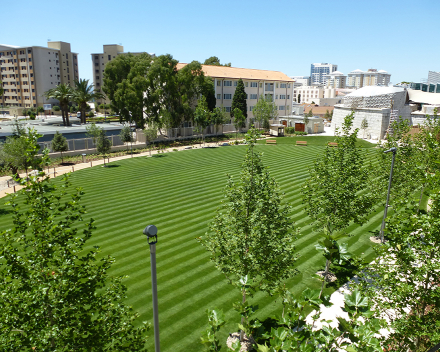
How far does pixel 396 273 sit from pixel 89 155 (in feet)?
149

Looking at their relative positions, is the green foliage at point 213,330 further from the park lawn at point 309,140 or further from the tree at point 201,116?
the park lawn at point 309,140

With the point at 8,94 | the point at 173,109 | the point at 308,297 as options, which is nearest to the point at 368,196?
the point at 308,297

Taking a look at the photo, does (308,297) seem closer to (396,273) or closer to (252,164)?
(396,273)

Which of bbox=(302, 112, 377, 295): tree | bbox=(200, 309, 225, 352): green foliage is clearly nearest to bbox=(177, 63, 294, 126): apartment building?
bbox=(302, 112, 377, 295): tree

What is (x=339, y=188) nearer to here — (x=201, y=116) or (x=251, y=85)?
(x=201, y=116)

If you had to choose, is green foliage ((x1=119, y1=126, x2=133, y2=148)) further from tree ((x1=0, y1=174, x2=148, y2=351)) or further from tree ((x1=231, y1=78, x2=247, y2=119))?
tree ((x1=0, y1=174, x2=148, y2=351))

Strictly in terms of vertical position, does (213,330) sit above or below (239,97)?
below

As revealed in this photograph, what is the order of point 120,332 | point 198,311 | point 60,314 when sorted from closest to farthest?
point 60,314 < point 120,332 < point 198,311

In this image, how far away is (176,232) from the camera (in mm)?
20359

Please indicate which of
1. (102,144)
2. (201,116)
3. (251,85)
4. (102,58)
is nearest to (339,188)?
(102,144)

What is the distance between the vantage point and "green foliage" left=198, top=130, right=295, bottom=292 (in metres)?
10.4

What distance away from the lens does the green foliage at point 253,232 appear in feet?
34.1

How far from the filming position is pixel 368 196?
1608 centimetres

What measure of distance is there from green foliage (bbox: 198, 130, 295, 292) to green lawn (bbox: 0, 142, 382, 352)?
3.04 m
